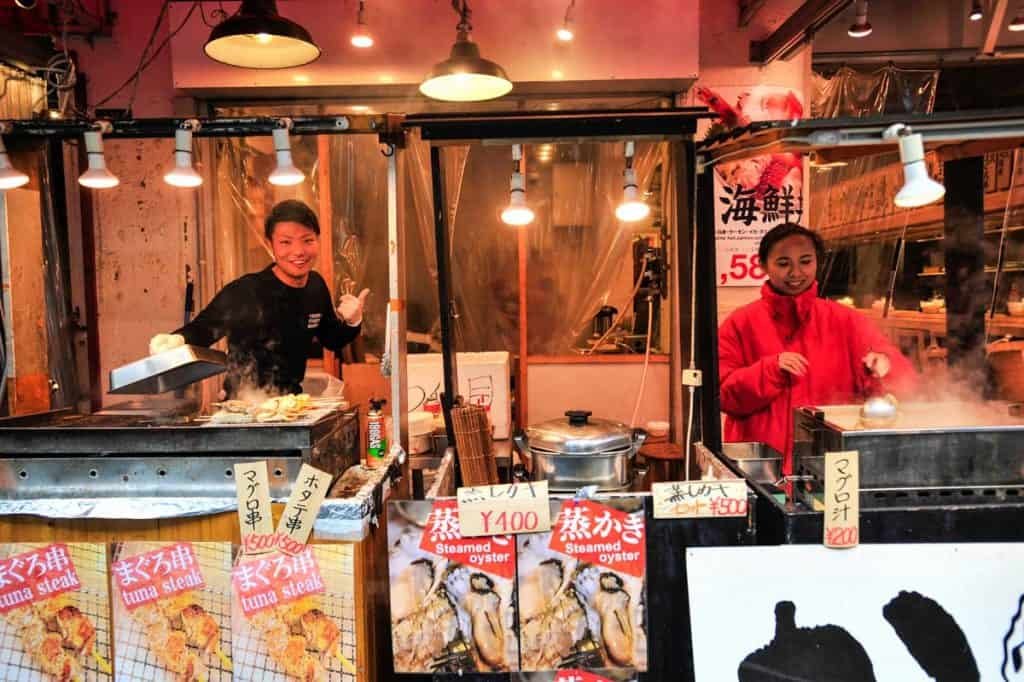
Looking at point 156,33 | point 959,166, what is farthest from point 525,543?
point 156,33

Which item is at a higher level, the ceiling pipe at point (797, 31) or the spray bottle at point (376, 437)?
the ceiling pipe at point (797, 31)

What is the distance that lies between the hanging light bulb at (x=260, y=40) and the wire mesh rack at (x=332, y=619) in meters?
2.52

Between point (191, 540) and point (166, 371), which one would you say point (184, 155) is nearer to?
point (166, 371)

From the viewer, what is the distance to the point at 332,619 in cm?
186

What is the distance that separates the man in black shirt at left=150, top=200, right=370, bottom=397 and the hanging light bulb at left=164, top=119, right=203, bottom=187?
83 cm

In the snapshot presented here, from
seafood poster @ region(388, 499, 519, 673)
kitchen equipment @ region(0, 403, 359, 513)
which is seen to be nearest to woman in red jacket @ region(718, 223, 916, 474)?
seafood poster @ region(388, 499, 519, 673)

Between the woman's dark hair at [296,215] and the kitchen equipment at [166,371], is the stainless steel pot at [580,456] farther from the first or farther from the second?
the woman's dark hair at [296,215]

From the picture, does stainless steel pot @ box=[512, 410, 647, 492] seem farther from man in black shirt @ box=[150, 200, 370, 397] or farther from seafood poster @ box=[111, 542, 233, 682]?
man in black shirt @ box=[150, 200, 370, 397]

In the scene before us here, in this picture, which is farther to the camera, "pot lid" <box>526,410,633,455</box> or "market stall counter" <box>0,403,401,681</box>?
"pot lid" <box>526,410,633,455</box>

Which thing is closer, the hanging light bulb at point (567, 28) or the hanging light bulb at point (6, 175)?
the hanging light bulb at point (6, 175)

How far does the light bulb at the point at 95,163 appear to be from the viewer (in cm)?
221

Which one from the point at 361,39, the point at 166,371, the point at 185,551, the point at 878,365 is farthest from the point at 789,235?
the point at 361,39

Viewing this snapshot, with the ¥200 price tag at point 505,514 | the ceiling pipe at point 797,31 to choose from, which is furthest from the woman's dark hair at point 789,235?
the ¥200 price tag at point 505,514

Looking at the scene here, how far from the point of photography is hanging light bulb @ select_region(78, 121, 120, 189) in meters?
2.20
